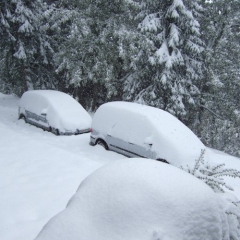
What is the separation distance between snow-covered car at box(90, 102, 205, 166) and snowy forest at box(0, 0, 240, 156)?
16.2 ft

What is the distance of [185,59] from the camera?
12898 mm

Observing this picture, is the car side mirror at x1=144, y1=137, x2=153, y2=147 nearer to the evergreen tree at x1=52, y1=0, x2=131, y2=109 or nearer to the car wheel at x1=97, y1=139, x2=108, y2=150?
the car wheel at x1=97, y1=139, x2=108, y2=150

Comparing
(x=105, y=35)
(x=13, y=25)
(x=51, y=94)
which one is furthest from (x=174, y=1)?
(x=13, y=25)

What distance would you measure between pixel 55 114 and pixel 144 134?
14.1ft

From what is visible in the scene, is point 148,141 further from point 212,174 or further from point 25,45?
point 25,45

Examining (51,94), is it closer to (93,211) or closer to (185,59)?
(185,59)

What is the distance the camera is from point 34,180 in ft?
15.6

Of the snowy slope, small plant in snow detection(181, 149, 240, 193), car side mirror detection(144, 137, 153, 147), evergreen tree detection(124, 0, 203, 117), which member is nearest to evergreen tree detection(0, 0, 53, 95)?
evergreen tree detection(124, 0, 203, 117)

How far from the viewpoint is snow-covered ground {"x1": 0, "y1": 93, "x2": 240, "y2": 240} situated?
359 centimetres

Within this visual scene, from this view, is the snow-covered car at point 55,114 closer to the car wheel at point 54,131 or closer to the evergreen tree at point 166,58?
the car wheel at point 54,131

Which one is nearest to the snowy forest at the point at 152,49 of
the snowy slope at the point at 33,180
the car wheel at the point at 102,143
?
the car wheel at the point at 102,143

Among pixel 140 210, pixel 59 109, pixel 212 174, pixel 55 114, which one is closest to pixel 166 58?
pixel 59 109

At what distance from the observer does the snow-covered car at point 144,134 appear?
6.57 metres

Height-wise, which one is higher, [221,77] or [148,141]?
[221,77]
